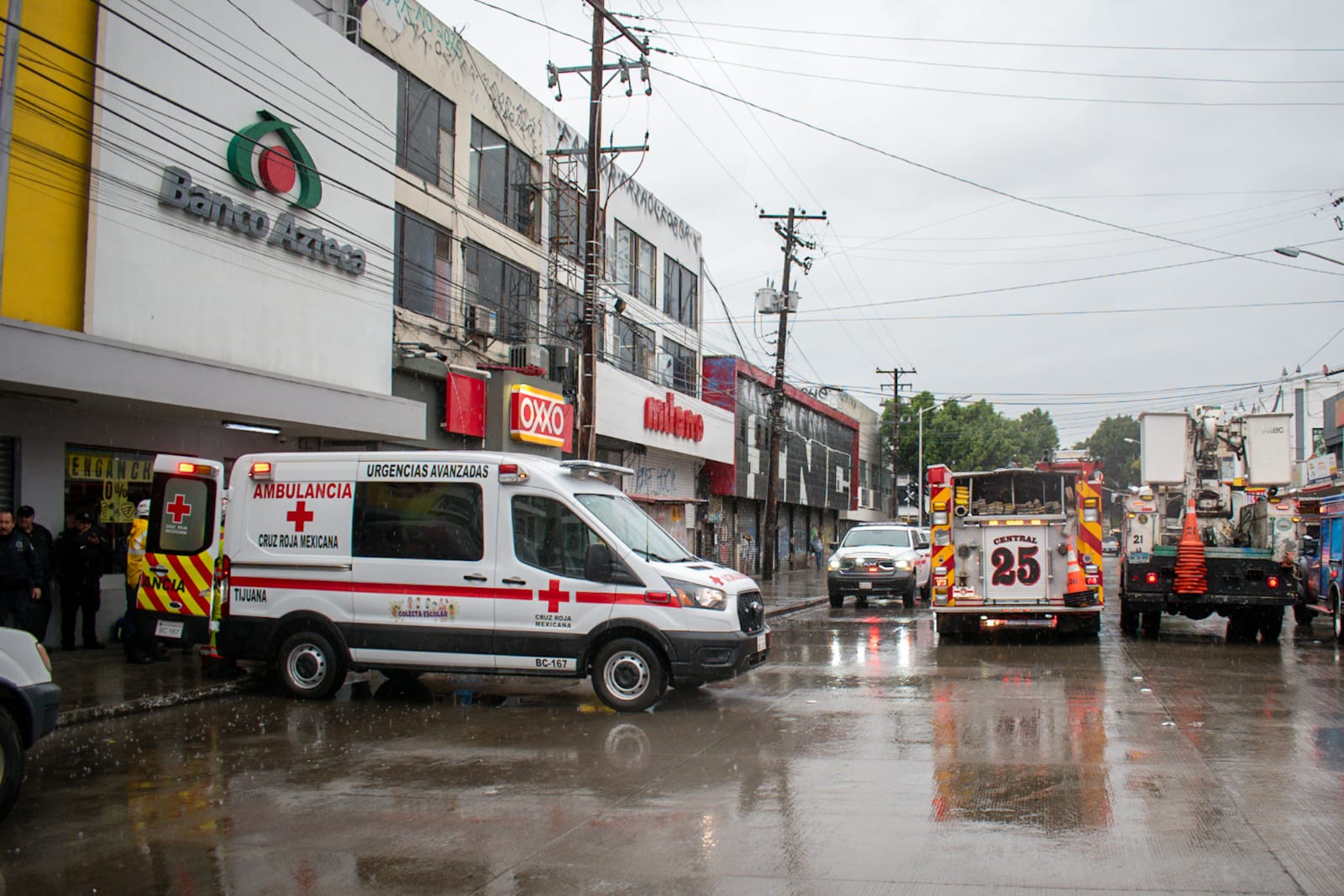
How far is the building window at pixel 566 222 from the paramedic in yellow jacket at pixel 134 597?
14015 millimetres

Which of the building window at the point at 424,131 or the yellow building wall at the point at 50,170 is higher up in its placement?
the building window at the point at 424,131

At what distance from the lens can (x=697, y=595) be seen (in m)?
10.5

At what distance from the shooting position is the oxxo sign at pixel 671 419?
31.3 meters

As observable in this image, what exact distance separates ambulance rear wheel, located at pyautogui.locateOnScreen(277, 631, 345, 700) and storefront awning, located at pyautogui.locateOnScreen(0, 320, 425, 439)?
4.00 m

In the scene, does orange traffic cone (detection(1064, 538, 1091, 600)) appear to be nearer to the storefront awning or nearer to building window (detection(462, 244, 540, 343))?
the storefront awning

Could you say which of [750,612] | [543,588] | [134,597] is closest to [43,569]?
[134,597]

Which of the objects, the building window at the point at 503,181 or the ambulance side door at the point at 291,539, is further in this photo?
the building window at the point at 503,181

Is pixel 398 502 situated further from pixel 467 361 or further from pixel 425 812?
pixel 467 361

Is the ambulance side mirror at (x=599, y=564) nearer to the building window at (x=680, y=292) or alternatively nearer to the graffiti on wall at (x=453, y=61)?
the graffiti on wall at (x=453, y=61)

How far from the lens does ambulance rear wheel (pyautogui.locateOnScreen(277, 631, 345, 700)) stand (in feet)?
36.9

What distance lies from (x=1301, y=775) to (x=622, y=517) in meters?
6.15

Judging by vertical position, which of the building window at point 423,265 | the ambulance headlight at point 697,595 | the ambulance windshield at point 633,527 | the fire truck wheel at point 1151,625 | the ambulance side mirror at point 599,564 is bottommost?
the fire truck wheel at point 1151,625

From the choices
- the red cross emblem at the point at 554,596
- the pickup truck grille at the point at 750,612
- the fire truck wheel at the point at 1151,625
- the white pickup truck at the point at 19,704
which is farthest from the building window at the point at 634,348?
the white pickup truck at the point at 19,704

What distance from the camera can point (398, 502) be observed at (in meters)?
11.2
